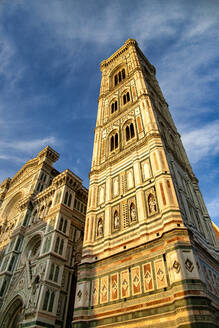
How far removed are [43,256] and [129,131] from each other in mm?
10861

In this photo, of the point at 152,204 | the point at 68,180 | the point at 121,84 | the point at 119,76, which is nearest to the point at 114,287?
the point at 152,204

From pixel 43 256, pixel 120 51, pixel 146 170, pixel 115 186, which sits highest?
pixel 120 51

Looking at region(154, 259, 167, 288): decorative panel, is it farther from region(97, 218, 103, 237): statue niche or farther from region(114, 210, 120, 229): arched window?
region(97, 218, 103, 237): statue niche

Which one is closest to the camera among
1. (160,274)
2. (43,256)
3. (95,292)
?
(160,274)

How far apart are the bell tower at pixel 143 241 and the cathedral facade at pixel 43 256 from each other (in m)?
3.60

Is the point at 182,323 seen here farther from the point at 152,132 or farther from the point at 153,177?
the point at 152,132

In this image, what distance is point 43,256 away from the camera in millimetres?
16062

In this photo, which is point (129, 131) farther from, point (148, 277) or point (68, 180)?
point (148, 277)

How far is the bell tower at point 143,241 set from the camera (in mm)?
8539

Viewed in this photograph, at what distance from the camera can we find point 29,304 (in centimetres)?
1394

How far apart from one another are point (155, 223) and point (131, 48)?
992 inches

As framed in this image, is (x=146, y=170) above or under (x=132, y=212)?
above

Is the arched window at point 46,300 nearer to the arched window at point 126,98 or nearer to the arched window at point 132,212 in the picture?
the arched window at point 132,212

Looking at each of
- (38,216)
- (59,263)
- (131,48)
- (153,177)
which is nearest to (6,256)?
(38,216)
